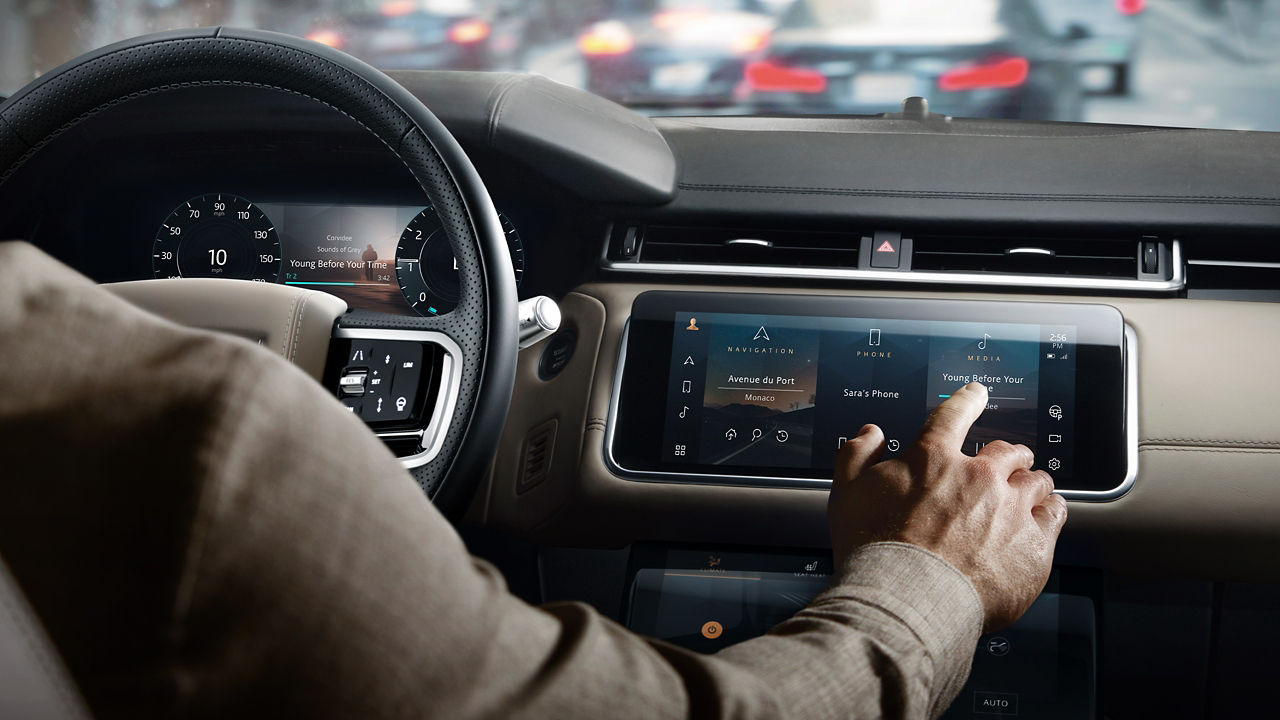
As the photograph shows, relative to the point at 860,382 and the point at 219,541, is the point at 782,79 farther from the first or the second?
the point at 219,541

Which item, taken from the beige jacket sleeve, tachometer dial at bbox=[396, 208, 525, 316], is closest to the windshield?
tachometer dial at bbox=[396, 208, 525, 316]

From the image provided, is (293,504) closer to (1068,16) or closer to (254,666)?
(254,666)

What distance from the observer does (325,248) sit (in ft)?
5.65

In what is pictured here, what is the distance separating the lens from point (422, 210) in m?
1.70

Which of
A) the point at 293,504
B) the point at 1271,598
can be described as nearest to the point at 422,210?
the point at 293,504

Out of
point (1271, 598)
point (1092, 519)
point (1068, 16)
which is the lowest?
point (1271, 598)

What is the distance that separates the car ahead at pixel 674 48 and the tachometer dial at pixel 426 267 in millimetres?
457

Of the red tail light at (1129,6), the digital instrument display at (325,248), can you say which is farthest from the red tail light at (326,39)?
the red tail light at (1129,6)

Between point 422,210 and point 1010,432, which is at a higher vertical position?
point 422,210

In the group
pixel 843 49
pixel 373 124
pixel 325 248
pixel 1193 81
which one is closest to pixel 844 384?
pixel 373 124

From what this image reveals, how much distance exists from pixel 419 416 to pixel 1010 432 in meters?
0.77

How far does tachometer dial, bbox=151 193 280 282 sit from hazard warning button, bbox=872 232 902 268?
0.92 m

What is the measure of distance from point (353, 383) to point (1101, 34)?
2.89m

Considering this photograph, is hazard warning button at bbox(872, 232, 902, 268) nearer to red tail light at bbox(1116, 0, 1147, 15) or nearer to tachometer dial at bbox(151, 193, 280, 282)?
tachometer dial at bbox(151, 193, 280, 282)
